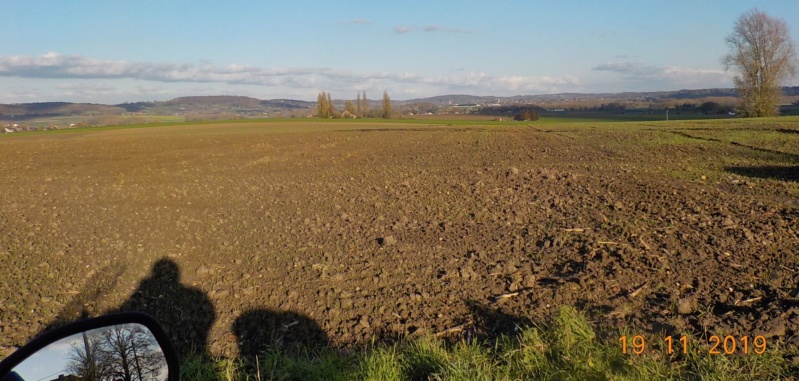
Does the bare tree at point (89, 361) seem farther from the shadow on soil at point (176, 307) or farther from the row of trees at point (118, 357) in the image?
the shadow on soil at point (176, 307)

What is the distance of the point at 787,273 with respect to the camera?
200 inches

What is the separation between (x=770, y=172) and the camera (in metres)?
11.3

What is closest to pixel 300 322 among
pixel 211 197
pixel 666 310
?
pixel 666 310

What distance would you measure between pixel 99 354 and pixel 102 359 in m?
0.02

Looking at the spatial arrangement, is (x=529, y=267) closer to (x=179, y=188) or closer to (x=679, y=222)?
(x=679, y=222)

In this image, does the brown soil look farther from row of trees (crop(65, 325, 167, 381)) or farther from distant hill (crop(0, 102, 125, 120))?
distant hill (crop(0, 102, 125, 120))

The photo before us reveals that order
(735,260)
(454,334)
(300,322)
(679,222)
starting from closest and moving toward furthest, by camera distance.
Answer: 1. (454,334)
2. (300,322)
3. (735,260)
4. (679,222)

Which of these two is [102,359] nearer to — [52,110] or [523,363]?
[523,363]

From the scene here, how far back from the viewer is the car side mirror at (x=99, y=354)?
166 cm

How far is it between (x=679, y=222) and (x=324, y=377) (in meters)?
5.36

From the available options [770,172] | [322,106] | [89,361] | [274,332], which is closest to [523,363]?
[274,332]
